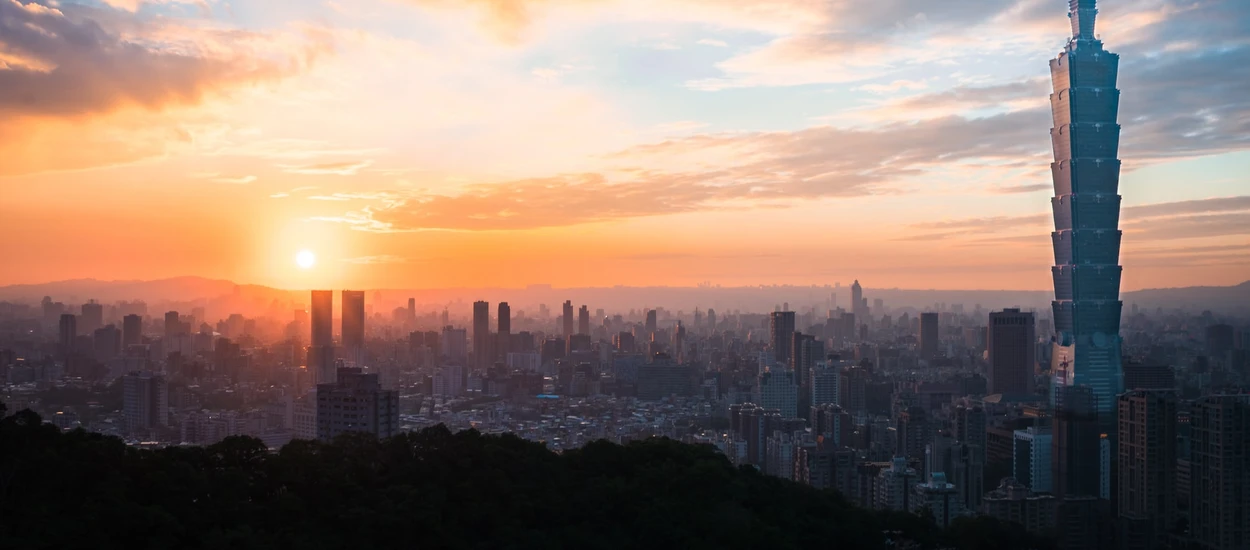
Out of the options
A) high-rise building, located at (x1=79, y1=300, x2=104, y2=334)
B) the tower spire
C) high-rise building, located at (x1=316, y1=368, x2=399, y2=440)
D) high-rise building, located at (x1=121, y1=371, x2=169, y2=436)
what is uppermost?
the tower spire

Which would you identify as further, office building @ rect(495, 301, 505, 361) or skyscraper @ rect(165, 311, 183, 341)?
office building @ rect(495, 301, 505, 361)

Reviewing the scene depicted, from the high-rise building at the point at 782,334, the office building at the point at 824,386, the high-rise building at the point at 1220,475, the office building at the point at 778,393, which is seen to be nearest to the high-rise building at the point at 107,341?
the office building at the point at 778,393

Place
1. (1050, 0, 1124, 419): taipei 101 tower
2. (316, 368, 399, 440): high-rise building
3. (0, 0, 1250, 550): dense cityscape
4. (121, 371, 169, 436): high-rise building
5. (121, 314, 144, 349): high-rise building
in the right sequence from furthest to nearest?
(121, 314, 144, 349): high-rise building, (1050, 0, 1124, 419): taipei 101 tower, (121, 371, 169, 436): high-rise building, (316, 368, 399, 440): high-rise building, (0, 0, 1250, 550): dense cityscape

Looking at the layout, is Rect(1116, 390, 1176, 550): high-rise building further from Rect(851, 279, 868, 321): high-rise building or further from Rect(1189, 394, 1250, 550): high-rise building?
Rect(851, 279, 868, 321): high-rise building

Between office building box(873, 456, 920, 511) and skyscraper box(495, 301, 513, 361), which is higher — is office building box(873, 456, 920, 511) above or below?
below

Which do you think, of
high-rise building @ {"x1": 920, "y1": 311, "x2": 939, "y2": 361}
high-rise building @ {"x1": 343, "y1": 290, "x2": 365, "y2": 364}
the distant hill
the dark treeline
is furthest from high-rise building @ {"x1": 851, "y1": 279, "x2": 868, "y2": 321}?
the dark treeline

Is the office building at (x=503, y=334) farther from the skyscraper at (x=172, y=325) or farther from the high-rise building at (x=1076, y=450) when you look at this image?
the high-rise building at (x=1076, y=450)

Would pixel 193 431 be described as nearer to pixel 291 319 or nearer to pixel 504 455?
pixel 504 455

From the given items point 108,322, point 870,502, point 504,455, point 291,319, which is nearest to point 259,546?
point 504,455
